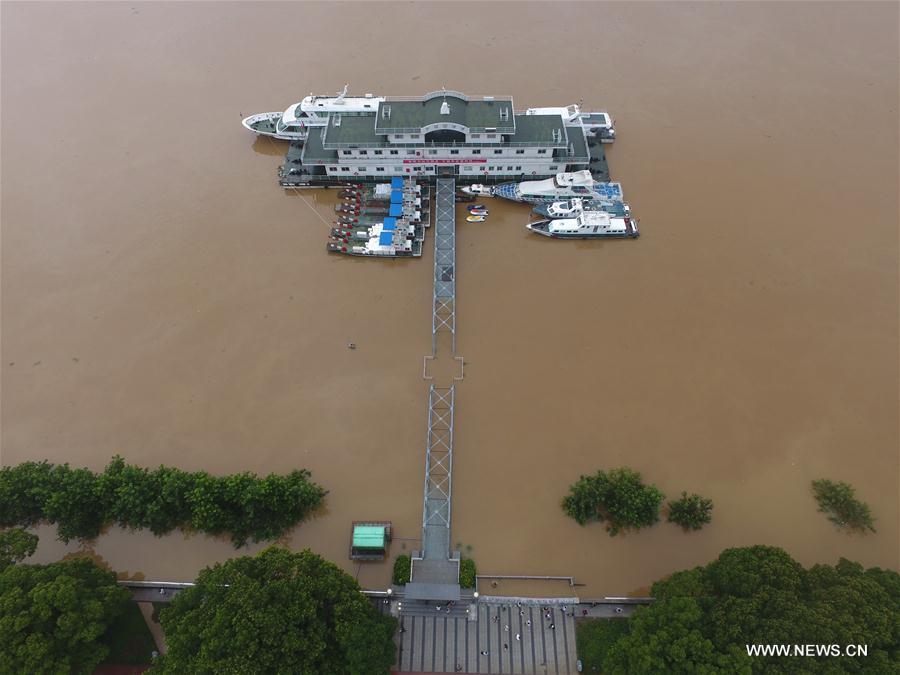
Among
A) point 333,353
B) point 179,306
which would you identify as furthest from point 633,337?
point 179,306

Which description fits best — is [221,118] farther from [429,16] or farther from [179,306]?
[429,16]

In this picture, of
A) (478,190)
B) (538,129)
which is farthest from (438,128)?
(538,129)

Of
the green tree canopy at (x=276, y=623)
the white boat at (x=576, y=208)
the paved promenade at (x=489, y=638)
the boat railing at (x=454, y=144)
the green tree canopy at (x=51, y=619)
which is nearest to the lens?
the green tree canopy at (x=276, y=623)

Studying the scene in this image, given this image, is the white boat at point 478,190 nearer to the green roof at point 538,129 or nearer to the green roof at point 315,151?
the green roof at point 538,129

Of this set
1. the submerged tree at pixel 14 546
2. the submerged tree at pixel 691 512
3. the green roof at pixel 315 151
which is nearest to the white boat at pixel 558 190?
the green roof at pixel 315 151

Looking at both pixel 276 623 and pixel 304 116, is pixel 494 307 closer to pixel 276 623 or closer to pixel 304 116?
pixel 276 623
